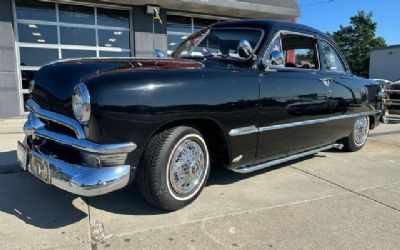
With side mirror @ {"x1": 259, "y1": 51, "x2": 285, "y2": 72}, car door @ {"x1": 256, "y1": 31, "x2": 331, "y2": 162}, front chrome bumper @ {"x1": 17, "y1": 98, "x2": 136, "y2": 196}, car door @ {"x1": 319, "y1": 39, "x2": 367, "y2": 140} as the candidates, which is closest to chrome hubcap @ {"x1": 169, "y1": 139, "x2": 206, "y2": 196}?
front chrome bumper @ {"x1": 17, "y1": 98, "x2": 136, "y2": 196}

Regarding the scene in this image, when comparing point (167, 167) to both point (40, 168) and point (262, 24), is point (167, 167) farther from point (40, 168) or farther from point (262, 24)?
point (262, 24)

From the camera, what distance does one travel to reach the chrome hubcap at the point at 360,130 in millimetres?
6168

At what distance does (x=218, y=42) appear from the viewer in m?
4.52

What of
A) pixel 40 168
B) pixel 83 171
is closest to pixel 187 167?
pixel 83 171

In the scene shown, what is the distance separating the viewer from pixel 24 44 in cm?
994

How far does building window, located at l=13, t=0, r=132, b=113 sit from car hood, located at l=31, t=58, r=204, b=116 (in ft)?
23.4

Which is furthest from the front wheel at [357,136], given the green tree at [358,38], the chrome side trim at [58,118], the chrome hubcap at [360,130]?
the green tree at [358,38]

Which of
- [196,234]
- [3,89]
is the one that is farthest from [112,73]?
[3,89]

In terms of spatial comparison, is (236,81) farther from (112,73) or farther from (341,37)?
(341,37)

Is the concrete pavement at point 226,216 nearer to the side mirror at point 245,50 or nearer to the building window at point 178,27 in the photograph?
the side mirror at point 245,50

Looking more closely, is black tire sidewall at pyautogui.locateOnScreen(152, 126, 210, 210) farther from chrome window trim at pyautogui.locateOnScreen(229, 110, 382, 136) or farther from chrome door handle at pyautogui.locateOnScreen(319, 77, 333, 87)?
chrome door handle at pyautogui.locateOnScreen(319, 77, 333, 87)

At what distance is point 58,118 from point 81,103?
1.22ft

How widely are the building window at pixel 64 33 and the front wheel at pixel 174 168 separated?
7.82 m

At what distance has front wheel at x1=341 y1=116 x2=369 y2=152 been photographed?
607 cm
